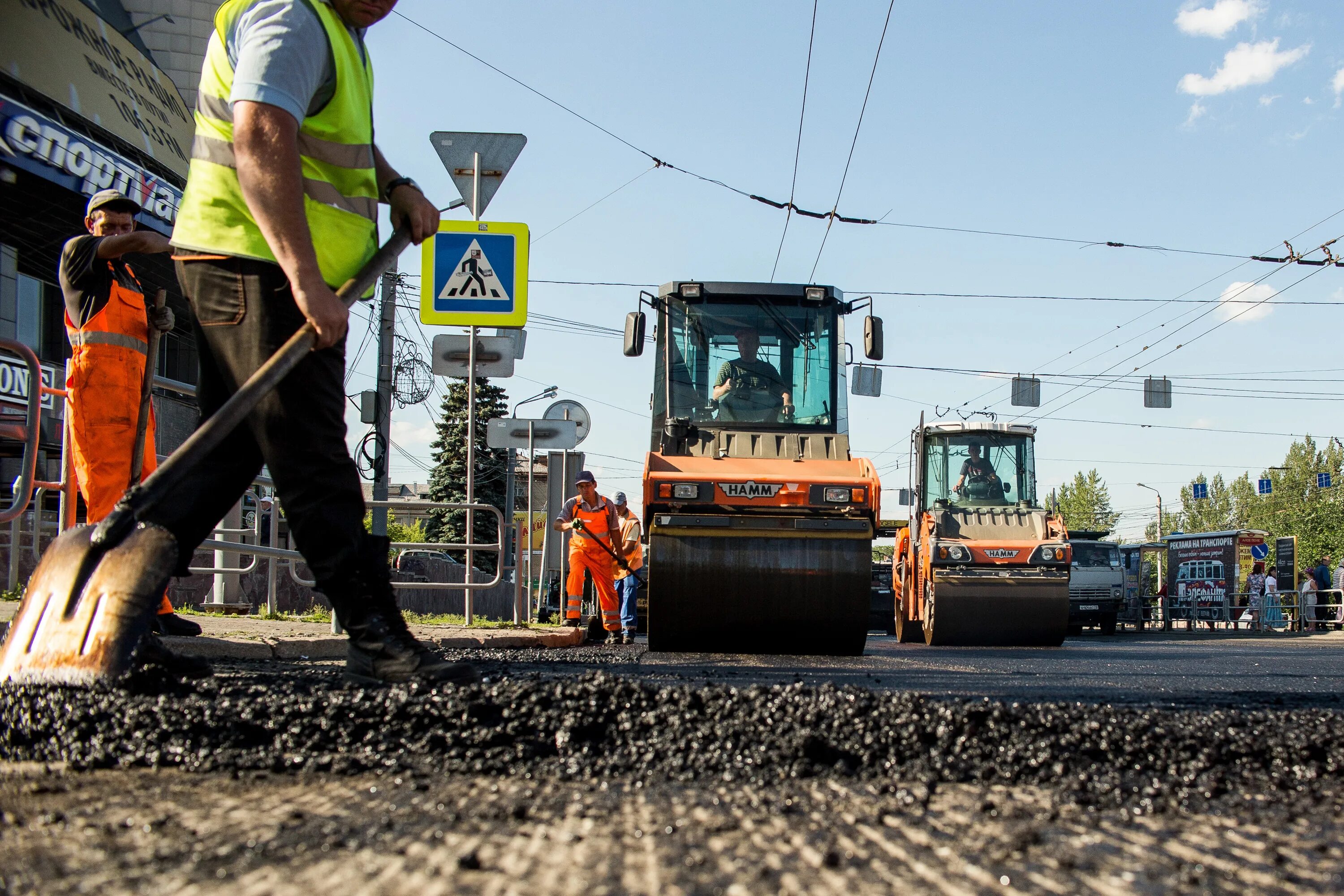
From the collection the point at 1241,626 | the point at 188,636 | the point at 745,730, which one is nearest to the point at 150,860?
the point at 745,730

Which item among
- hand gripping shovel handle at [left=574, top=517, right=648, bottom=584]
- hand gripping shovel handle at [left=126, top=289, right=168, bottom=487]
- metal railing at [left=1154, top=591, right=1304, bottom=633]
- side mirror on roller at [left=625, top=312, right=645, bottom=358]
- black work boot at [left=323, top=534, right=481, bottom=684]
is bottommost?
metal railing at [left=1154, top=591, right=1304, bottom=633]

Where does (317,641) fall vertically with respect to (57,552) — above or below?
below

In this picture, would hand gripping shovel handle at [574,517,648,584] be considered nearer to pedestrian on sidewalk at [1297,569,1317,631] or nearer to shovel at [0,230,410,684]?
shovel at [0,230,410,684]

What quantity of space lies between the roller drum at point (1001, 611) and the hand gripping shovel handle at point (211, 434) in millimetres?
10830

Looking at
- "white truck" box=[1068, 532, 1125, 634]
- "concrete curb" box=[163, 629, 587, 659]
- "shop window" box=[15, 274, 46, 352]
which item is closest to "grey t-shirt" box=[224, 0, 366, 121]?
"concrete curb" box=[163, 629, 587, 659]

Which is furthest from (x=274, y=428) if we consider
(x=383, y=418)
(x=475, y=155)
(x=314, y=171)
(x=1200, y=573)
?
(x=1200, y=573)

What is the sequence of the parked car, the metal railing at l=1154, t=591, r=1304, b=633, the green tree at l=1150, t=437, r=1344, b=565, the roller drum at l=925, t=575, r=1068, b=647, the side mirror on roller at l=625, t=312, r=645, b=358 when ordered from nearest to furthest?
the side mirror on roller at l=625, t=312, r=645, b=358
the roller drum at l=925, t=575, r=1068, b=647
the parked car
the metal railing at l=1154, t=591, r=1304, b=633
the green tree at l=1150, t=437, r=1344, b=565

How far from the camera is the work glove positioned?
5.07 meters

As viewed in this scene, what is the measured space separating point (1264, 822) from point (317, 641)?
4.61 m

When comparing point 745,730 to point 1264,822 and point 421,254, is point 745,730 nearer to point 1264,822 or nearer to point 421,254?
point 1264,822

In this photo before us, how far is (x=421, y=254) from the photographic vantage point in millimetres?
9086

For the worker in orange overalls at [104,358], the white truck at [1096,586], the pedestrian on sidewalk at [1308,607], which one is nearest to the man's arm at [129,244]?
the worker in orange overalls at [104,358]

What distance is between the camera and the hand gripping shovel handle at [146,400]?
14.7ft

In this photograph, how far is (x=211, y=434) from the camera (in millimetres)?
2928
